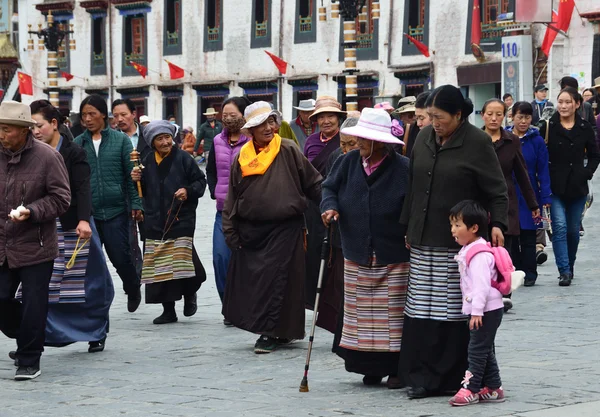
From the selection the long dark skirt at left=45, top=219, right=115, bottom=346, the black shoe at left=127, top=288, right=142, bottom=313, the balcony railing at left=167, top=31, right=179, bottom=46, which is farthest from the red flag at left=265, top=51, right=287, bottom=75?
the long dark skirt at left=45, top=219, right=115, bottom=346

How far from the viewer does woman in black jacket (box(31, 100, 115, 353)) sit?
9.60m

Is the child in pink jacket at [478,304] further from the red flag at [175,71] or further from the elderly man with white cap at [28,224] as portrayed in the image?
the red flag at [175,71]

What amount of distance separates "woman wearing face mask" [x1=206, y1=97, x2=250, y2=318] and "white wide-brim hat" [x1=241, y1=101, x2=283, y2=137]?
3.53 ft

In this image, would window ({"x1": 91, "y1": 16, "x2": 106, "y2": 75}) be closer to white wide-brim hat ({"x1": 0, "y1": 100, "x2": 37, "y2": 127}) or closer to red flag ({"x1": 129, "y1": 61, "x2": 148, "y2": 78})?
red flag ({"x1": 129, "y1": 61, "x2": 148, "y2": 78})

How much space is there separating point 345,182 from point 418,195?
2.25 feet

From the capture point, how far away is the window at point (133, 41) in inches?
1865

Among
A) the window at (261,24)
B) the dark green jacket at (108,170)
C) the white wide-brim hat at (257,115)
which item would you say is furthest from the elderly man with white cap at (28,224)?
the window at (261,24)

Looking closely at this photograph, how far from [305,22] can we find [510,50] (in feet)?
38.4

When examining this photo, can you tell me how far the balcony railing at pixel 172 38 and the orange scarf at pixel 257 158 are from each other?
36025mm

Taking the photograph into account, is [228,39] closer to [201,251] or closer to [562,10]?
[562,10]

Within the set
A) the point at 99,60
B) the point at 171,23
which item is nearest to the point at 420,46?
the point at 171,23

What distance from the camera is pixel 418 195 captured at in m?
7.89

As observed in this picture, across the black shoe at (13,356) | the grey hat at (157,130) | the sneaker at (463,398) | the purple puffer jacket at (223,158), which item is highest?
the grey hat at (157,130)

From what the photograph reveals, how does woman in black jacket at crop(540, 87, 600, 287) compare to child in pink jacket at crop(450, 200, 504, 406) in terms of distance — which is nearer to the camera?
child in pink jacket at crop(450, 200, 504, 406)
